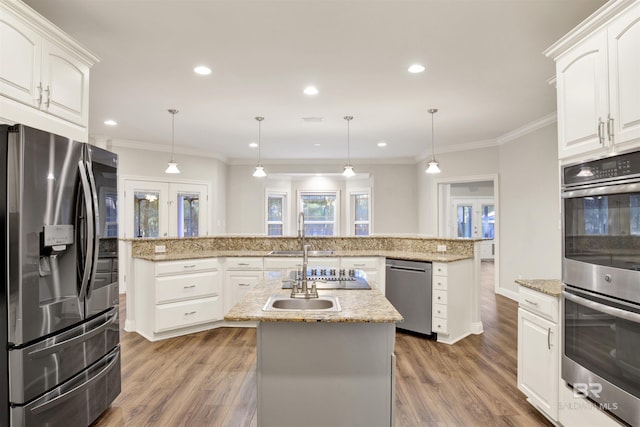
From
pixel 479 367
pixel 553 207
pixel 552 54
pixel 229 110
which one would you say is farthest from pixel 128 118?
pixel 553 207

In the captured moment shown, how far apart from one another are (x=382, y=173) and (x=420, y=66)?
15.7ft

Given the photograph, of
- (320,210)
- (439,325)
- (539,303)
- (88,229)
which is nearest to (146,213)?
(320,210)

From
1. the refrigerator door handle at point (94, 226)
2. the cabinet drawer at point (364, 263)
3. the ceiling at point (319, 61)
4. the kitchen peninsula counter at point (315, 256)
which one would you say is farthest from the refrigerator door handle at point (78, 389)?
the cabinet drawer at point (364, 263)

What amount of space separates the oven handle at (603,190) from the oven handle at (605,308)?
0.56m

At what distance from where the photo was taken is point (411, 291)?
3875 mm

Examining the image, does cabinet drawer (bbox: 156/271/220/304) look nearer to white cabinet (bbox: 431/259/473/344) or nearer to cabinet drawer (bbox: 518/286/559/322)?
white cabinet (bbox: 431/259/473/344)

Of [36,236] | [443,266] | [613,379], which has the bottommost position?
[613,379]

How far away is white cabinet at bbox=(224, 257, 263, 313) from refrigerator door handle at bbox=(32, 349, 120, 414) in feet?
5.79

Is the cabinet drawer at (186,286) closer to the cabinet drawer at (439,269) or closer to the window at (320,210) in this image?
the cabinet drawer at (439,269)

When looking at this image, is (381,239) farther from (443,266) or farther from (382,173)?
(382,173)

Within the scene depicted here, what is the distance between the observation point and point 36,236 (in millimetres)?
1693

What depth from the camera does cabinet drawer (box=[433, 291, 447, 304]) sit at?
12.0 feet

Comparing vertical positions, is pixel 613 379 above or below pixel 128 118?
below

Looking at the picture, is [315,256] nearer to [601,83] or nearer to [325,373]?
[325,373]
